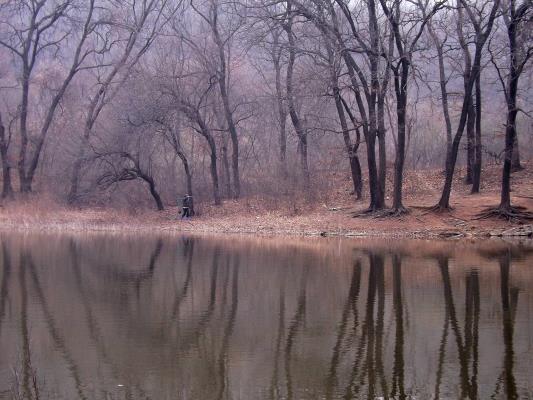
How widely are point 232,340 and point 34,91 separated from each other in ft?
163

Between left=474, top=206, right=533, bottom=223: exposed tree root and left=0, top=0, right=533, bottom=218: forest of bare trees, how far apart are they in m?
0.09

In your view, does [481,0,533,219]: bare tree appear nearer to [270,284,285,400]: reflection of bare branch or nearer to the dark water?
the dark water

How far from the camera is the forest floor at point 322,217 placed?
30516 millimetres

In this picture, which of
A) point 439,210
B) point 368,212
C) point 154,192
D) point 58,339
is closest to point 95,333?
point 58,339

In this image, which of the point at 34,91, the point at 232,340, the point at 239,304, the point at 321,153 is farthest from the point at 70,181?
the point at 232,340

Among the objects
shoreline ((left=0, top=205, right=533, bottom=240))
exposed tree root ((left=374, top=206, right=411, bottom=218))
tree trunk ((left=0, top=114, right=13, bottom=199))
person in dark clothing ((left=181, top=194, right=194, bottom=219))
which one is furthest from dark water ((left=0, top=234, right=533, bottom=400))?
tree trunk ((left=0, top=114, right=13, bottom=199))

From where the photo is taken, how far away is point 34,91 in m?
56.4

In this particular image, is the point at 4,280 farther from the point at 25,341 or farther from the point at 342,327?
the point at 342,327

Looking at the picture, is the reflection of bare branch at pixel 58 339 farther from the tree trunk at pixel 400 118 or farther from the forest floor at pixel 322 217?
the tree trunk at pixel 400 118

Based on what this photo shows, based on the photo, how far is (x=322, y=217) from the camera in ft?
111

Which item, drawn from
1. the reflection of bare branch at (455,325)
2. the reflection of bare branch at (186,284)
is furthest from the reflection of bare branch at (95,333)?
the reflection of bare branch at (455,325)

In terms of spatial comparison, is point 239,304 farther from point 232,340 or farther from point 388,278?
point 388,278

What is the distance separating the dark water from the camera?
9180 millimetres

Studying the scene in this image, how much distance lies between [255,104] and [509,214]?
659 inches
